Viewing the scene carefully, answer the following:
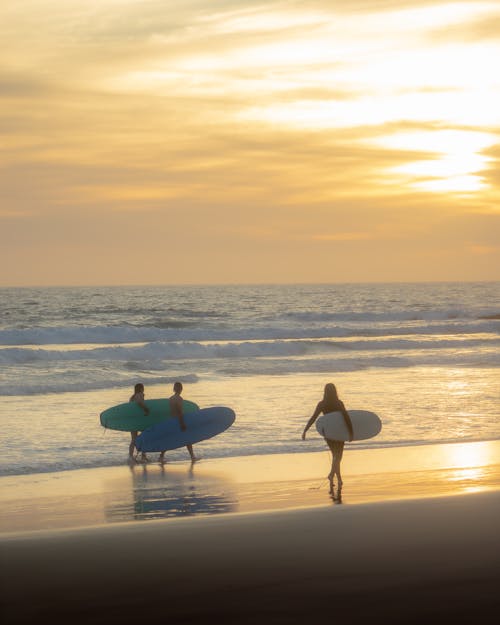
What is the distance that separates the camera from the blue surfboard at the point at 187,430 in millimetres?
14648

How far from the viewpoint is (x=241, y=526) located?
8.30 m

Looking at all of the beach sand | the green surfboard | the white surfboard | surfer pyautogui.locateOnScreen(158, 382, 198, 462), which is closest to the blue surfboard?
surfer pyautogui.locateOnScreen(158, 382, 198, 462)

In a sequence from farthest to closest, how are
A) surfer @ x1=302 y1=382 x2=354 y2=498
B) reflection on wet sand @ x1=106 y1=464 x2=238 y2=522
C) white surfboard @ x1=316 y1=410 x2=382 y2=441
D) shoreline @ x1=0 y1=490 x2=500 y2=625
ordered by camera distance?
white surfboard @ x1=316 y1=410 x2=382 y2=441 → surfer @ x1=302 y1=382 x2=354 y2=498 → reflection on wet sand @ x1=106 y1=464 x2=238 y2=522 → shoreline @ x1=0 y1=490 x2=500 y2=625

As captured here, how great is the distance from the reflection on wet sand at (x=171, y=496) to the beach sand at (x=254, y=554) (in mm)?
40

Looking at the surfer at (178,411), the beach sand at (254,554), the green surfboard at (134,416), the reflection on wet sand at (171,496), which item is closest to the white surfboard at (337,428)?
the beach sand at (254,554)

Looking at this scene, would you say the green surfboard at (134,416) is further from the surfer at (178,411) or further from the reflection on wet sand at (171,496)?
the reflection on wet sand at (171,496)

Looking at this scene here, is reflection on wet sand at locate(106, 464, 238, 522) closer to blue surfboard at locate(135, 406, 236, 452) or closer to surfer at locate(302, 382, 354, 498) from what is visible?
blue surfboard at locate(135, 406, 236, 452)

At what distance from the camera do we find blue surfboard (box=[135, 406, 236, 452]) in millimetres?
14648

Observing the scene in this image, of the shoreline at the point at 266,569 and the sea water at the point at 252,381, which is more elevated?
the shoreline at the point at 266,569

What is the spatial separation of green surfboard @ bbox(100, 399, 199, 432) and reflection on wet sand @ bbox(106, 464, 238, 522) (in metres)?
1.79

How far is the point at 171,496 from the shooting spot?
37.6ft

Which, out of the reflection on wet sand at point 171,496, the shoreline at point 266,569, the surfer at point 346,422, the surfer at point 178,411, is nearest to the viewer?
the shoreline at point 266,569

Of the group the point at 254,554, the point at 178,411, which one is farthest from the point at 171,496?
the point at 254,554

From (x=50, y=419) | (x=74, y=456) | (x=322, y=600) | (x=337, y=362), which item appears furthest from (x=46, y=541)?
(x=337, y=362)
